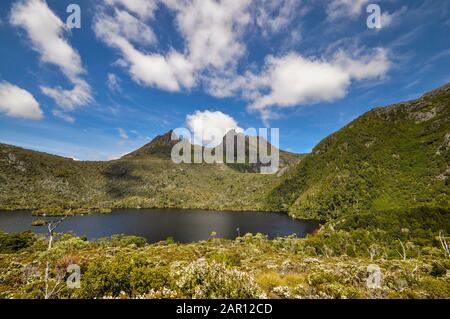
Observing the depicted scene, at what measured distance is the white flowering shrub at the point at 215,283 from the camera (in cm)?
1445

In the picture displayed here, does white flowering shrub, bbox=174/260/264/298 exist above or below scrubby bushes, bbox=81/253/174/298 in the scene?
above

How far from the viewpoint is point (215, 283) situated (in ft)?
49.4

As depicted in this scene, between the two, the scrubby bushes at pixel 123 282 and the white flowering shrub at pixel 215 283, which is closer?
the white flowering shrub at pixel 215 283

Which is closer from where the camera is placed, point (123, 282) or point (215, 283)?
point (215, 283)

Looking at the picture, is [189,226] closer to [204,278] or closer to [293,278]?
[293,278]

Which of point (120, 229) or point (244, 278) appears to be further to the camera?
point (120, 229)

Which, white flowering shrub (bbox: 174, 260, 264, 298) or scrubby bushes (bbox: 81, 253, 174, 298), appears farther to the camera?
scrubby bushes (bbox: 81, 253, 174, 298)

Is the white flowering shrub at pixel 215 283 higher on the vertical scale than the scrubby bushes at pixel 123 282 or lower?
higher

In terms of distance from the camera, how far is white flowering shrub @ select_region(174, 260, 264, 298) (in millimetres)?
14445

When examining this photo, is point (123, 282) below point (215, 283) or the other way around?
below
